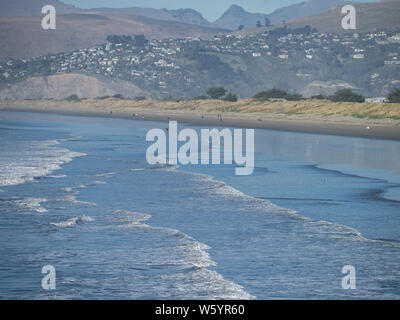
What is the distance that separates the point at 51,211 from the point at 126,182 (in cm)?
653

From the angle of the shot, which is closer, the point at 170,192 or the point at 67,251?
the point at 67,251

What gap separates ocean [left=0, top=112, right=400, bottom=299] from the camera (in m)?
11.8

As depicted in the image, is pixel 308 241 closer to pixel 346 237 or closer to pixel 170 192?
pixel 346 237

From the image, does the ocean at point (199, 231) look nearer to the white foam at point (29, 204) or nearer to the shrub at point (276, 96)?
the white foam at point (29, 204)

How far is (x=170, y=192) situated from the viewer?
22328 millimetres

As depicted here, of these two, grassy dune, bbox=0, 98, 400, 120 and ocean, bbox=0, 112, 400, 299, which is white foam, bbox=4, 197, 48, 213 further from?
grassy dune, bbox=0, 98, 400, 120

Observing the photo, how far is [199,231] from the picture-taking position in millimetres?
16031

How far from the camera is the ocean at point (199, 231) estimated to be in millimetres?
11766

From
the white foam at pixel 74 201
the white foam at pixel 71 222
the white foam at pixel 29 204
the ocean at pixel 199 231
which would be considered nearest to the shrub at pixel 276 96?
the ocean at pixel 199 231


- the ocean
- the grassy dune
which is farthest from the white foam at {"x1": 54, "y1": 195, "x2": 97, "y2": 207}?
the grassy dune

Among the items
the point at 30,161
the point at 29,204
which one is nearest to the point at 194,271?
the point at 29,204

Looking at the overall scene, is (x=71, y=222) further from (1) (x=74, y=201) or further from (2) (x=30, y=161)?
(2) (x=30, y=161)
